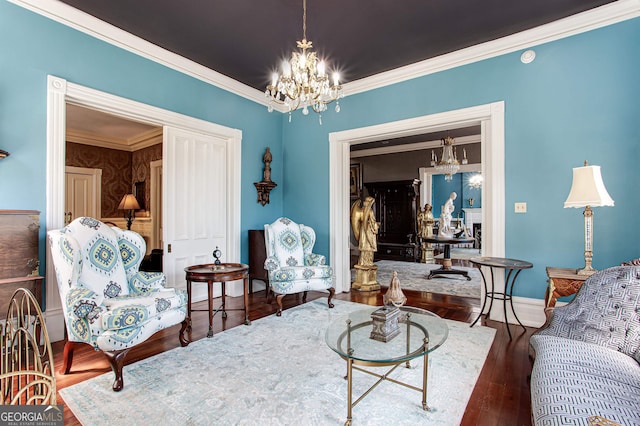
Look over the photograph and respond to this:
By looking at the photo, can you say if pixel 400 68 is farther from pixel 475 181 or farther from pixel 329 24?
pixel 475 181

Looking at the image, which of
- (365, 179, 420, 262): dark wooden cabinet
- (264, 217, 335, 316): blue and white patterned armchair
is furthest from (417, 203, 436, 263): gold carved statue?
(264, 217, 335, 316): blue and white patterned armchair

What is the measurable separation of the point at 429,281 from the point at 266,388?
415 cm

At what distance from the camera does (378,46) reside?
3.79 metres

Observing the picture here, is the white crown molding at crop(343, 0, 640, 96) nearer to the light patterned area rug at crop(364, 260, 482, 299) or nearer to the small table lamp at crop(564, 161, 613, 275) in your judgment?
the small table lamp at crop(564, 161, 613, 275)

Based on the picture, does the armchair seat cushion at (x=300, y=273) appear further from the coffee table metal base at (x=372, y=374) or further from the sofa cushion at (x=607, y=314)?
the sofa cushion at (x=607, y=314)

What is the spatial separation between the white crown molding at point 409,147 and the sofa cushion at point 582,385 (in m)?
6.59

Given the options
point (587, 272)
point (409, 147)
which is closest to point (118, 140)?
point (409, 147)

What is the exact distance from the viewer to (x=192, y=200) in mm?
4344

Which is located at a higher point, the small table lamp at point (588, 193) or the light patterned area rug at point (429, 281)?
the small table lamp at point (588, 193)

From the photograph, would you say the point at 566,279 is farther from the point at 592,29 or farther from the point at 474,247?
the point at 474,247

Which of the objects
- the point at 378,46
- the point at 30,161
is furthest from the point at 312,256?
the point at 30,161

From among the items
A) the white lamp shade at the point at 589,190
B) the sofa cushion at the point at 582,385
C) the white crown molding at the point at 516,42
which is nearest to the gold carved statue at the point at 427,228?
the white crown molding at the point at 516,42

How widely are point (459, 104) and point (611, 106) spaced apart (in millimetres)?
1431

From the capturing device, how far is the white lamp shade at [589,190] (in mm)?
2678
